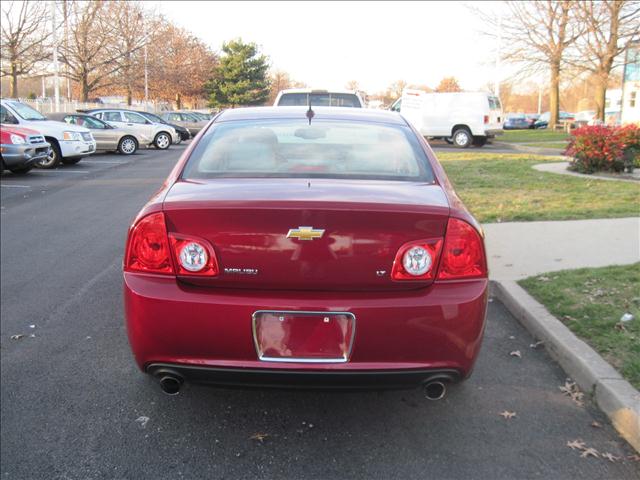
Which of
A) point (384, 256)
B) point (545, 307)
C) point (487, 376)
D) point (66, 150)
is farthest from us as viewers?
point (66, 150)

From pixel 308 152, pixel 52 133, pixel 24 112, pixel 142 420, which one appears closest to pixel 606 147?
pixel 308 152

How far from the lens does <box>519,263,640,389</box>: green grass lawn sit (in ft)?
11.9

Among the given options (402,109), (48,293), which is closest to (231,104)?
(402,109)

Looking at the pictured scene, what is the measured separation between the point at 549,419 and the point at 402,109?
23600 millimetres

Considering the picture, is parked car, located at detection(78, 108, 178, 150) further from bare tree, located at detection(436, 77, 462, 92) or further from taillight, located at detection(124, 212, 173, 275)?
bare tree, located at detection(436, 77, 462, 92)

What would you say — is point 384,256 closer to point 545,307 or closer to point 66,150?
point 545,307

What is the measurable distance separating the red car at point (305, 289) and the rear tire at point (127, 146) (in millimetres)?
20447

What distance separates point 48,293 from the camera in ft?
17.7

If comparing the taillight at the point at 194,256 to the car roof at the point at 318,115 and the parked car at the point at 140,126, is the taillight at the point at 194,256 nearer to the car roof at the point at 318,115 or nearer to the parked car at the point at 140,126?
the car roof at the point at 318,115

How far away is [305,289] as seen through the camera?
266cm

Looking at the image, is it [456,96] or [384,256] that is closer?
[384,256]

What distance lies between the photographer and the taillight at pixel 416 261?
105 inches

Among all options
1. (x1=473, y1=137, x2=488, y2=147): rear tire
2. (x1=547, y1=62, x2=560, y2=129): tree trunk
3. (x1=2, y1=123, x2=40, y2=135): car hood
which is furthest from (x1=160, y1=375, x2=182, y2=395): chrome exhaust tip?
(x1=547, y1=62, x2=560, y2=129): tree trunk

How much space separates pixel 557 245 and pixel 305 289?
181 inches
